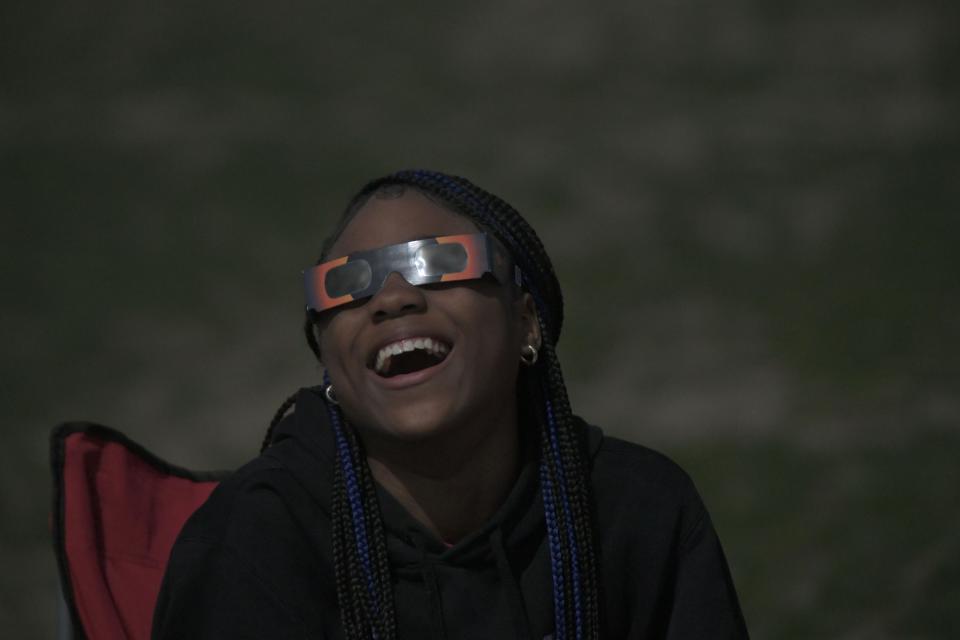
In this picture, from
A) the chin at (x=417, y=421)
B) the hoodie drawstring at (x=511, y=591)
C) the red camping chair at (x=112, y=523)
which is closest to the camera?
the chin at (x=417, y=421)

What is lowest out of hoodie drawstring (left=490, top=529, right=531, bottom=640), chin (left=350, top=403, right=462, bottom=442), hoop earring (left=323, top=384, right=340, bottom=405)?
hoodie drawstring (left=490, top=529, right=531, bottom=640)

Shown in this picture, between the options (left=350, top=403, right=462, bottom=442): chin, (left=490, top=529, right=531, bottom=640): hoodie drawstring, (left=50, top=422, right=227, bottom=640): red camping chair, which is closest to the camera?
(left=350, top=403, right=462, bottom=442): chin

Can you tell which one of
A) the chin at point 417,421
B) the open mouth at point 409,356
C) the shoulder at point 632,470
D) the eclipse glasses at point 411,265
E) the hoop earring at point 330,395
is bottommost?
the shoulder at point 632,470

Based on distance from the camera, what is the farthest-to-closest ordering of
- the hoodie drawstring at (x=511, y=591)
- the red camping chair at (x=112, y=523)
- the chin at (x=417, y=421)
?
the red camping chair at (x=112, y=523), the hoodie drawstring at (x=511, y=591), the chin at (x=417, y=421)

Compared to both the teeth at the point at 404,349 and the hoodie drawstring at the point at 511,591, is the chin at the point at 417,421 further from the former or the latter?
the hoodie drawstring at the point at 511,591

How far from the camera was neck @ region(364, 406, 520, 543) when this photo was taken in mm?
1938

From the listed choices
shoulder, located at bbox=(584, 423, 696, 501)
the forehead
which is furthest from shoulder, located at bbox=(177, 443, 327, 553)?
shoulder, located at bbox=(584, 423, 696, 501)

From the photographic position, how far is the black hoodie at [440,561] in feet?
6.16

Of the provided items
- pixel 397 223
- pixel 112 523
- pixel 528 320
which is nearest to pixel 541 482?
pixel 528 320

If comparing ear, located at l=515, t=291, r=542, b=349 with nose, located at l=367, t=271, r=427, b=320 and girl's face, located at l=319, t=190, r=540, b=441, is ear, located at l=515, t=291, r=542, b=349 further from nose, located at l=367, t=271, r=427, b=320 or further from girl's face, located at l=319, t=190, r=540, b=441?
nose, located at l=367, t=271, r=427, b=320

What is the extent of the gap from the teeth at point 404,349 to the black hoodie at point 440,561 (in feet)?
0.75

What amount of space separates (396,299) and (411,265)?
0.22 feet

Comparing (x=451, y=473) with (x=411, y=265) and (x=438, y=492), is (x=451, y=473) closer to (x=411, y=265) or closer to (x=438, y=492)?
(x=438, y=492)

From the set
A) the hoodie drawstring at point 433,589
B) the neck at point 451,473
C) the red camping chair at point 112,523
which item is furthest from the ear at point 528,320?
the red camping chair at point 112,523
